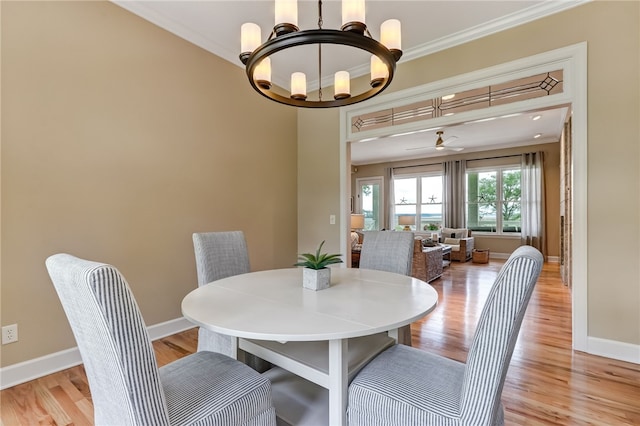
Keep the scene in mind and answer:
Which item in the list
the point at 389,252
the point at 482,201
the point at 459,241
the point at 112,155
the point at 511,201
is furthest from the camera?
the point at 482,201

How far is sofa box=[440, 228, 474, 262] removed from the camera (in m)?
6.88

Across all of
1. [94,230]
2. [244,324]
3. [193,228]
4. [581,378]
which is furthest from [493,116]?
[94,230]

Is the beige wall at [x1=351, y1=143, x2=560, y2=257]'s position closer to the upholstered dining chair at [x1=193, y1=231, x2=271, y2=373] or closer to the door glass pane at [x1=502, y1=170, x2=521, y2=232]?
the door glass pane at [x1=502, y1=170, x2=521, y2=232]

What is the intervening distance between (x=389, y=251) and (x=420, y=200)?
674 centimetres

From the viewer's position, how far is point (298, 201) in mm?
4082

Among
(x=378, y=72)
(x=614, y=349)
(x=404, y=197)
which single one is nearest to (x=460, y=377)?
(x=378, y=72)

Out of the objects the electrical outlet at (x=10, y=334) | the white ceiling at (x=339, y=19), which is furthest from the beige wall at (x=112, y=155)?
the white ceiling at (x=339, y=19)

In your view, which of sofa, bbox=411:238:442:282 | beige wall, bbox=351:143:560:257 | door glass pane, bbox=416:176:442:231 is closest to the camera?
sofa, bbox=411:238:442:282

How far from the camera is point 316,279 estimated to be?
5.08ft

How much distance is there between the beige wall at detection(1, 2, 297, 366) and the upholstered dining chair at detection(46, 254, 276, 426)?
151 cm

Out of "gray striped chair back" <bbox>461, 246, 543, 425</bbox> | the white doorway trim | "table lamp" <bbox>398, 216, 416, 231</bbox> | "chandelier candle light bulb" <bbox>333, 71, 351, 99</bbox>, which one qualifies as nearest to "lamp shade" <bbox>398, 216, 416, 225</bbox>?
"table lamp" <bbox>398, 216, 416, 231</bbox>

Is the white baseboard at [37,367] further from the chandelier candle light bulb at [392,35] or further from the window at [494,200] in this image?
the window at [494,200]

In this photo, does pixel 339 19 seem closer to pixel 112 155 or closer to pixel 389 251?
pixel 389 251

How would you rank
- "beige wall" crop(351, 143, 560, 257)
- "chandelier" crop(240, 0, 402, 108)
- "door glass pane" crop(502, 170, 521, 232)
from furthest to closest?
"door glass pane" crop(502, 170, 521, 232), "beige wall" crop(351, 143, 560, 257), "chandelier" crop(240, 0, 402, 108)
